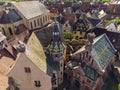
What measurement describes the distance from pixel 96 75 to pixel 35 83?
17765mm

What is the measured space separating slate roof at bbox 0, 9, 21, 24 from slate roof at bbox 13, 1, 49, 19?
2675 millimetres

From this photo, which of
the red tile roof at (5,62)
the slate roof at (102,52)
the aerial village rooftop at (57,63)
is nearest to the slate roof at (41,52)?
the aerial village rooftop at (57,63)

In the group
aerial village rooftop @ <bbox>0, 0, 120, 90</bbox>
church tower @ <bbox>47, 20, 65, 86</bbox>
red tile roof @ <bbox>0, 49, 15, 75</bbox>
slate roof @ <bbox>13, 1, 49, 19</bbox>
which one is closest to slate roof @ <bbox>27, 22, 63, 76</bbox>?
aerial village rooftop @ <bbox>0, 0, 120, 90</bbox>

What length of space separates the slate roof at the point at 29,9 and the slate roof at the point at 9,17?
2.67 metres

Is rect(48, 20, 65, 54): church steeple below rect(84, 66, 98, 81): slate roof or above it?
above

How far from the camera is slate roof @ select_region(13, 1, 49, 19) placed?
8756 cm

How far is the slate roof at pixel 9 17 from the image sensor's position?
83.1 meters

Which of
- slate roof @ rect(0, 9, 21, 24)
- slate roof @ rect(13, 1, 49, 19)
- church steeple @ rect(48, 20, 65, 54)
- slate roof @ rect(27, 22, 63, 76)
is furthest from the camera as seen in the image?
slate roof @ rect(13, 1, 49, 19)

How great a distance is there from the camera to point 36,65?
48.2 metres

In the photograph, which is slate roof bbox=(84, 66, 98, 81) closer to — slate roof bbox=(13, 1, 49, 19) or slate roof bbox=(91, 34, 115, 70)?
slate roof bbox=(91, 34, 115, 70)

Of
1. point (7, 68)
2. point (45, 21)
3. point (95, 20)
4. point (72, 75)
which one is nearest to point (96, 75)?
point (72, 75)

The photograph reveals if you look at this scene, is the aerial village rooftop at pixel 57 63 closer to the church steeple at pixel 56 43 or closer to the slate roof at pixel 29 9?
the church steeple at pixel 56 43

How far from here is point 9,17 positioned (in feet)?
275

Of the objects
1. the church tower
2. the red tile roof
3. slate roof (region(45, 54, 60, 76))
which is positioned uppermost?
the church tower
